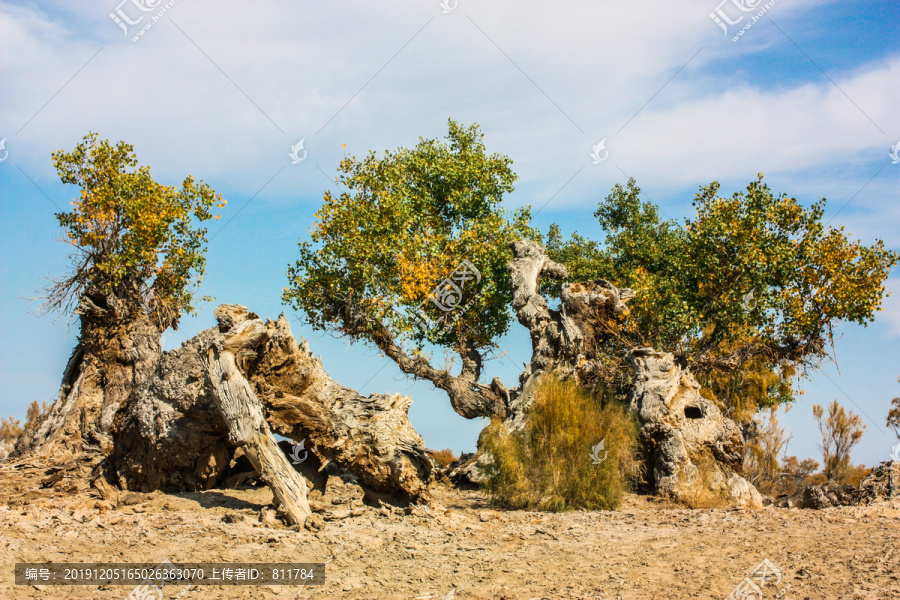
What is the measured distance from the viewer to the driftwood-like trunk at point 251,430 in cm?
818

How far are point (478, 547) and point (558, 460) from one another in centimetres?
273

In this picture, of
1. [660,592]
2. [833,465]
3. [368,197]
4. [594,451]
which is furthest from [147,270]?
[833,465]

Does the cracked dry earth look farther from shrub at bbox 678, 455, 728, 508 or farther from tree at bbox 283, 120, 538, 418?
tree at bbox 283, 120, 538, 418

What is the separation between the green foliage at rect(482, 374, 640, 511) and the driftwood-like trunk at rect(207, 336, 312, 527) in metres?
3.02

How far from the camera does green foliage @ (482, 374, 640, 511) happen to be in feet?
32.2

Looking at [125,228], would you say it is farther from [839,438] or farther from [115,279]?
[839,438]

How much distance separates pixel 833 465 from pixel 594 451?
41.3ft

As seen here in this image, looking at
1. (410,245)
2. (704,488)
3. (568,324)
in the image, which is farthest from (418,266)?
(704,488)

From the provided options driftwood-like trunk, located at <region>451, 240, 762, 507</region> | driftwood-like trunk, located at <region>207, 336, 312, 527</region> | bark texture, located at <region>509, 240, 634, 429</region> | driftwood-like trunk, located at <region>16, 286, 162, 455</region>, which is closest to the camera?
driftwood-like trunk, located at <region>207, 336, 312, 527</region>

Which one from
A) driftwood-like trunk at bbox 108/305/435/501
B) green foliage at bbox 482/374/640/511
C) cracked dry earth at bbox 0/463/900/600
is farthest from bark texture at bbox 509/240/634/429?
cracked dry earth at bbox 0/463/900/600

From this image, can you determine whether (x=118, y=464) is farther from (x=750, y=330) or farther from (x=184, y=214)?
(x=750, y=330)
